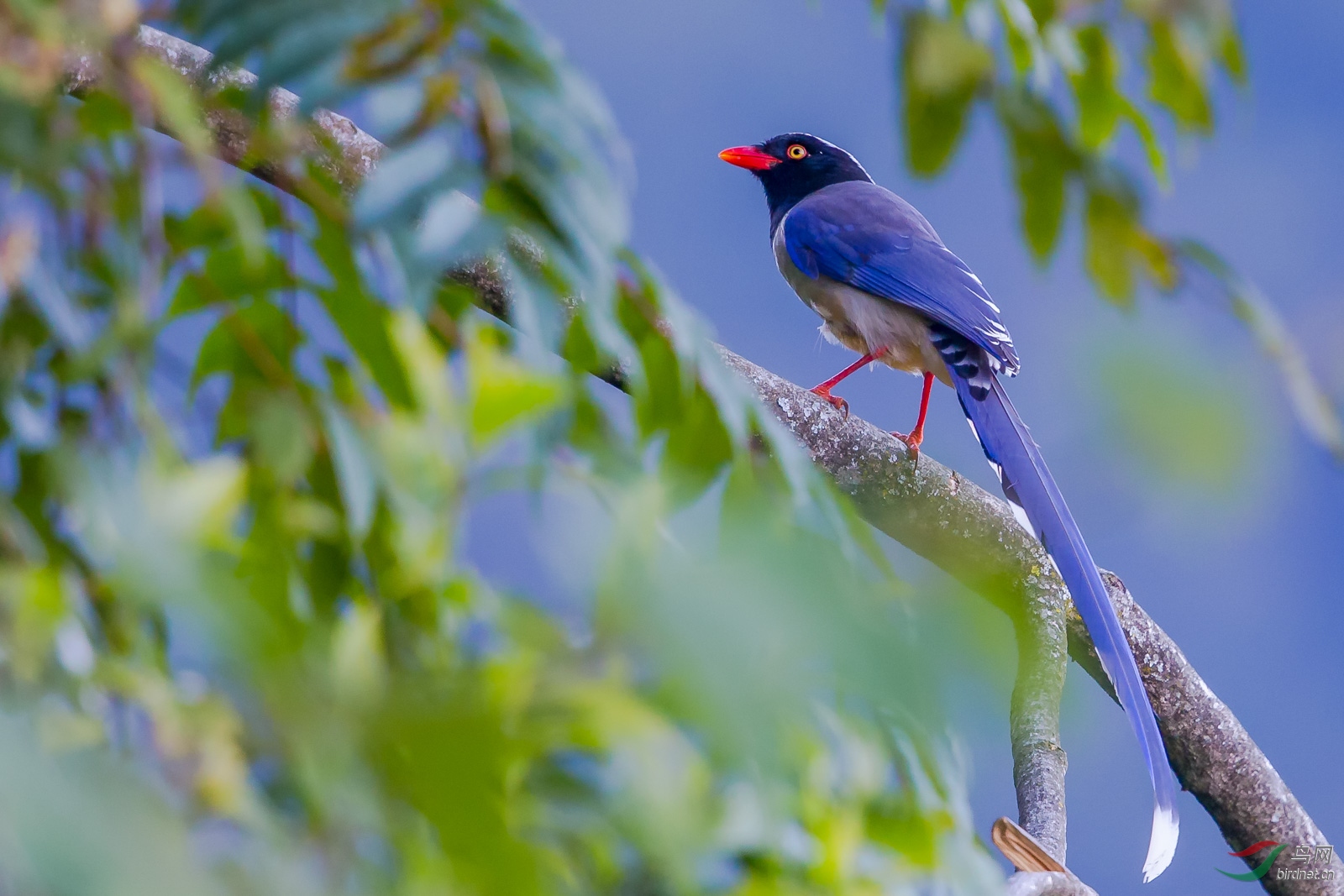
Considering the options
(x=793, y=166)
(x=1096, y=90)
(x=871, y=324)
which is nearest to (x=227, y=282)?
(x=1096, y=90)

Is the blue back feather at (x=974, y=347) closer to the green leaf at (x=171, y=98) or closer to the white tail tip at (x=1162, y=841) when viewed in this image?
the white tail tip at (x=1162, y=841)

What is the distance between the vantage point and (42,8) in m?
0.54

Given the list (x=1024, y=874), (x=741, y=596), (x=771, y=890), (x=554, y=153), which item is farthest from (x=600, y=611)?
(x=1024, y=874)

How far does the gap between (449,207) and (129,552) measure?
0.68ft

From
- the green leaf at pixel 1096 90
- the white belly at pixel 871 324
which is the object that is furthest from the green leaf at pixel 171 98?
the white belly at pixel 871 324

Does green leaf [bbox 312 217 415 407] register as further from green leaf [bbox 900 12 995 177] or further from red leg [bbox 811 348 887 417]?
red leg [bbox 811 348 887 417]

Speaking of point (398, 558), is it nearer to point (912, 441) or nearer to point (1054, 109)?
point (1054, 109)

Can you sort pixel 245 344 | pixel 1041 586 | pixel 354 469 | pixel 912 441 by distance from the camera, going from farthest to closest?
pixel 912 441, pixel 1041 586, pixel 245 344, pixel 354 469

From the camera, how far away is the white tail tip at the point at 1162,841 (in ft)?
4.66

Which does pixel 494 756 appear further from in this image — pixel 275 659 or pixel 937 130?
pixel 937 130

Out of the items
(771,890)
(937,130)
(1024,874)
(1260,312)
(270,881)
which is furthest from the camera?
(1024,874)

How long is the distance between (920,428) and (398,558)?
81.6 inches

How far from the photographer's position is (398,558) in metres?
0.59

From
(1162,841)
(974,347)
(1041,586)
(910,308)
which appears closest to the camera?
(1162,841)
